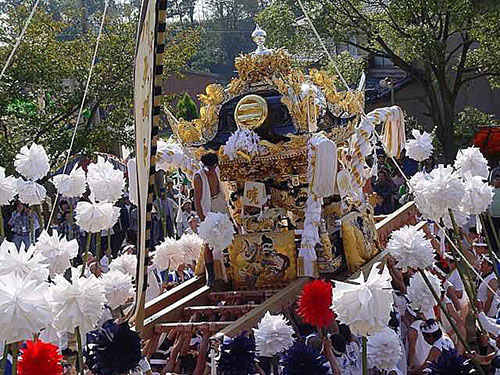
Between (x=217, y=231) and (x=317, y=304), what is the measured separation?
219 centimetres

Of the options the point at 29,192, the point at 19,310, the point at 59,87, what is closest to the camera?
the point at 19,310

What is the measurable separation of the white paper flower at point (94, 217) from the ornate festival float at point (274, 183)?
72 cm

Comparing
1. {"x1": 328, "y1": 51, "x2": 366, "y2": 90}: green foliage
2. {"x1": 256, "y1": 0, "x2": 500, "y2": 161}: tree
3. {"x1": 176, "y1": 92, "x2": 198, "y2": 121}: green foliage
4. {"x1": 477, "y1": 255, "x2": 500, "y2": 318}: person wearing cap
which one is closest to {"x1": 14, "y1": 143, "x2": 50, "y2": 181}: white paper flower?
{"x1": 477, "y1": 255, "x2": 500, "y2": 318}: person wearing cap

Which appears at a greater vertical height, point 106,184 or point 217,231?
point 106,184

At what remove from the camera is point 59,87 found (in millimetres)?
12742

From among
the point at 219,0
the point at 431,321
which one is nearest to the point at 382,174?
the point at 431,321

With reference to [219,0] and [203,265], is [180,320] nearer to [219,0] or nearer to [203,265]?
[203,265]

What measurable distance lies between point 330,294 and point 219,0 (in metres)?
29.6

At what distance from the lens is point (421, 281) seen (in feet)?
17.9

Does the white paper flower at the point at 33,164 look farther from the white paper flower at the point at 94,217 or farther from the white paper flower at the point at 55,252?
the white paper flower at the point at 55,252

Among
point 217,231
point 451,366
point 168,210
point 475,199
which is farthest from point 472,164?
point 168,210

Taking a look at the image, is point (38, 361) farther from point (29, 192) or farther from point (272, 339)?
point (29, 192)

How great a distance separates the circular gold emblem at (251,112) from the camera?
6520 millimetres

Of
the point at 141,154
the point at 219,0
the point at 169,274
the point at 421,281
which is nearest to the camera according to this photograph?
the point at 141,154
